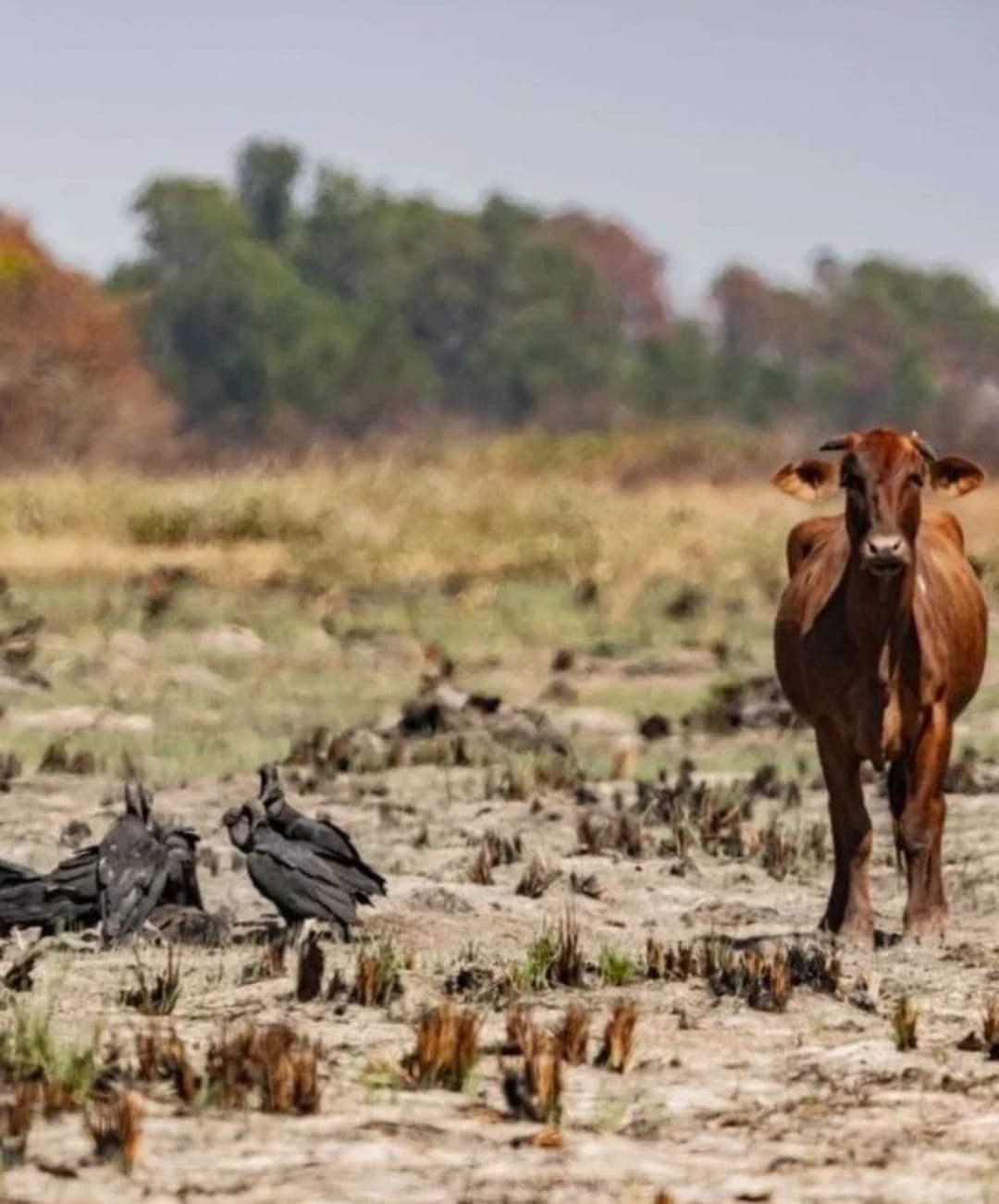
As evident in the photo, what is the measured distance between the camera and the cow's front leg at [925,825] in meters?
10.7

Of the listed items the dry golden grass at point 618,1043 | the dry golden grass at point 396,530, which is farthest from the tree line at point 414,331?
the dry golden grass at point 618,1043

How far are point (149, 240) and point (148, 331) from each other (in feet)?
33.8

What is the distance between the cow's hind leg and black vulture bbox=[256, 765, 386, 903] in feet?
5.05

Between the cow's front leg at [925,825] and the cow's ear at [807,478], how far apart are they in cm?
86

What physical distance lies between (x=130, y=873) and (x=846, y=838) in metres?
2.35

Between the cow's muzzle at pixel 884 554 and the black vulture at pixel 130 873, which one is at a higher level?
the cow's muzzle at pixel 884 554

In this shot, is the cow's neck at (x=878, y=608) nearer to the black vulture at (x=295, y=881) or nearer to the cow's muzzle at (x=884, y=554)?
the cow's muzzle at (x=884, y=554)

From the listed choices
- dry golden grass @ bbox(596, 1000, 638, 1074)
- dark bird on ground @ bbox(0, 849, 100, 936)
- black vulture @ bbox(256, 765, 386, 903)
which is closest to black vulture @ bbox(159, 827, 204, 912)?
dark bird on ground @ bbox(0, 849, 100, 936)

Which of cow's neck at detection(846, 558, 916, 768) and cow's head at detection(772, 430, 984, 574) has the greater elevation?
cow's head at detection(772, 430, 984, 574)

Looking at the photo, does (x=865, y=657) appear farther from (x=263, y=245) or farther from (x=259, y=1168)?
(x=263, y=245)

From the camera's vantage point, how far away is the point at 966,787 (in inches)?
610

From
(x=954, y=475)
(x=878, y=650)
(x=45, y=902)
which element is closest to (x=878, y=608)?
(x=878, y=650)

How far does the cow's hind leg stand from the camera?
10633mm

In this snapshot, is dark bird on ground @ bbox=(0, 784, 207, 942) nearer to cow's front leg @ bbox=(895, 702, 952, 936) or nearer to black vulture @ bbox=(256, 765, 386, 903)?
black vulture @ bbox=(256, 765, 386, 903)
